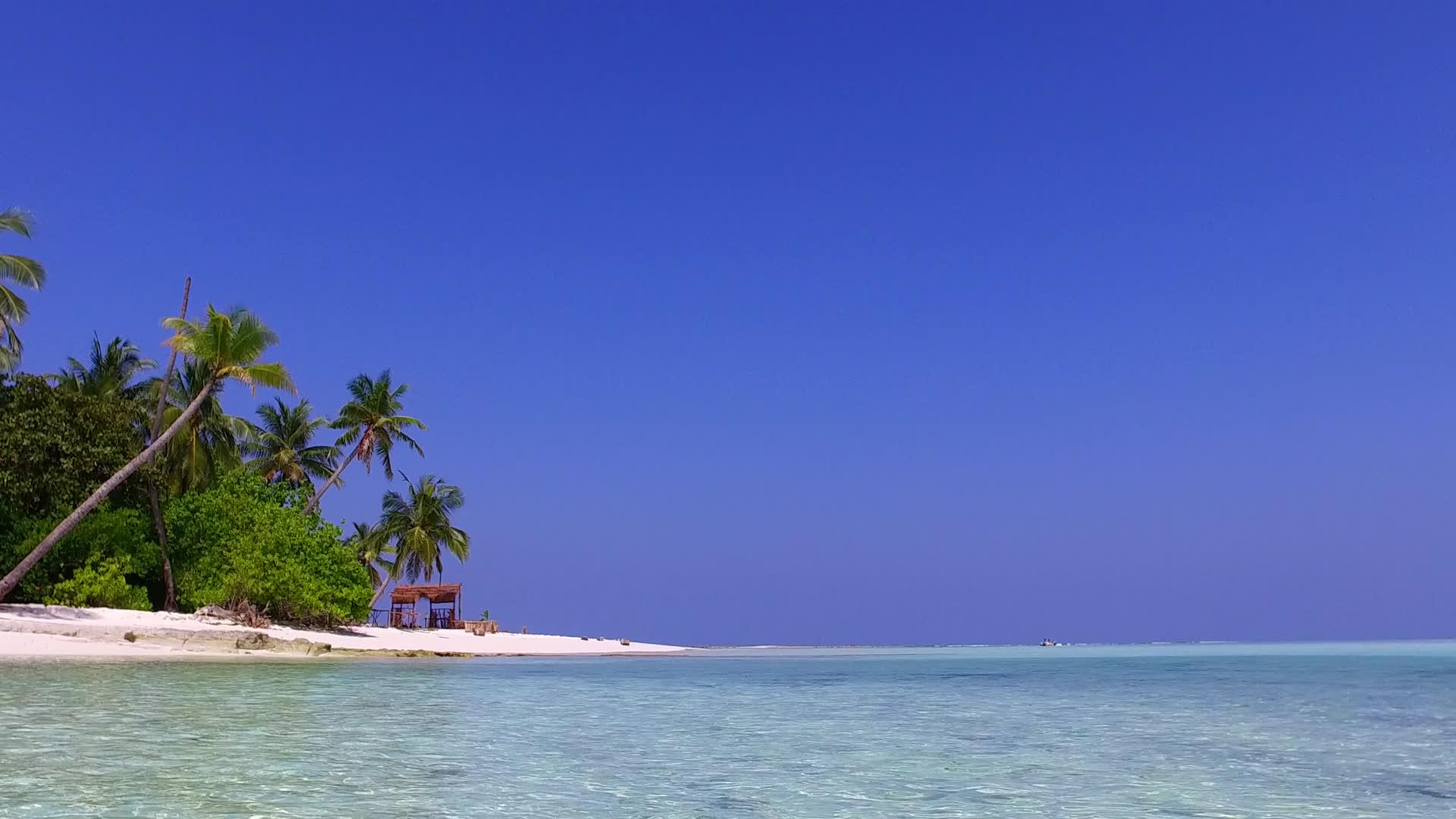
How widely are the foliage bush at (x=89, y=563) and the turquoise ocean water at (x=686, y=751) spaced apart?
408 inches

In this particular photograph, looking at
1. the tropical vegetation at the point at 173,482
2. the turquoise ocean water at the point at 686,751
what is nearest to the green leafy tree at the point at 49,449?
the tropical vegetation at the point at 173,482

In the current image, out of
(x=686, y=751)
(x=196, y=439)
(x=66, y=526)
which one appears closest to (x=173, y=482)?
(x=196, y=439)

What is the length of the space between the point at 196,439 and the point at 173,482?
2038 mm

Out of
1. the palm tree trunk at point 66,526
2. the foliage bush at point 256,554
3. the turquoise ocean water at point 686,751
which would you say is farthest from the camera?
the foliage bush at point 256,554

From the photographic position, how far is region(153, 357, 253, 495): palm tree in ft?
108

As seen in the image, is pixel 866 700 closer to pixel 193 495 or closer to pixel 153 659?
pixel 153 659

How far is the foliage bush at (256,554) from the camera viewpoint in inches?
1179

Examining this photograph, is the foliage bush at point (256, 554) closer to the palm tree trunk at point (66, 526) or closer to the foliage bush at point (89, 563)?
the foliage bush at point (89, 563)

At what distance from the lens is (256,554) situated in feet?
97.7

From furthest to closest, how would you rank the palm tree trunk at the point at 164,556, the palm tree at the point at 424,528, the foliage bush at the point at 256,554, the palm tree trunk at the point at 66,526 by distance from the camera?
the palm tree at the point at 424,528 < the palm tree trunk at the point at 164,556 < the foliage bush at the point at 256,554 < the palm tree trunk at the point at 66,526

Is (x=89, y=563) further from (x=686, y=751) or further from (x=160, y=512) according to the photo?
(x=686, y=751)

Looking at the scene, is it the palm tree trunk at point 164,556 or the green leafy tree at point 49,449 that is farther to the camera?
the palm tree trunk at point 164,556

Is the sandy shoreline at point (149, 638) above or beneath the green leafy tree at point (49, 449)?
beneath

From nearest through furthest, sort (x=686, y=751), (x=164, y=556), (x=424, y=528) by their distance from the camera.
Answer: (x=686, y=751) → (x=164, y=556) → (x=424, y=528)
